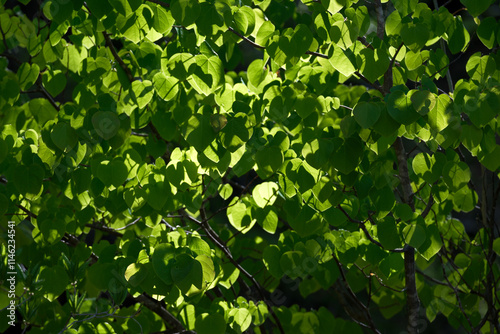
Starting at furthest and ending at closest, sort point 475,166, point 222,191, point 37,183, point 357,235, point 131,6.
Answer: point 475,166
point 222,191
point 357,235
point 37,183
point 131,6

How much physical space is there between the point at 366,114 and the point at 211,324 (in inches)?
28.4

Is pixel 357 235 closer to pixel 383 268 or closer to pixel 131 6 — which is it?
pixel 383 268

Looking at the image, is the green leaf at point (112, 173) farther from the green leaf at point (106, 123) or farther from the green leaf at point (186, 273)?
the green leaf at point (186, 273)

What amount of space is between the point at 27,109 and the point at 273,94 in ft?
3.42

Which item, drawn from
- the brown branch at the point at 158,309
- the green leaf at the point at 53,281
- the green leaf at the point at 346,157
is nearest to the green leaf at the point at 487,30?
the green leaf at the point at 346,157

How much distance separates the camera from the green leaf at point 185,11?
1.18 meters

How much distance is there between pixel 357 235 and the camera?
1.66m

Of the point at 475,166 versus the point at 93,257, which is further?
the point at 475,166

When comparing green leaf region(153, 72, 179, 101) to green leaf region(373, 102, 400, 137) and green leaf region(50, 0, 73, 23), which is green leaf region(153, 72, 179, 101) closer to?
green leaf region(50, 0, 73, 23)

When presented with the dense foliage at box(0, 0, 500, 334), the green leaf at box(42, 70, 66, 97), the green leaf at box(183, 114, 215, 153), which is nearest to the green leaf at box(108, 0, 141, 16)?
the dense foliage at box(0, 0, 500, 334)

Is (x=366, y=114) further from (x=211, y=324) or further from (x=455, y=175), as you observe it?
(x=211, y=324)

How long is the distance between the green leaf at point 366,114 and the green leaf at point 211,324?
69 centimetres

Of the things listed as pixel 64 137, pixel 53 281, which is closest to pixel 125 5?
pixel 64 137

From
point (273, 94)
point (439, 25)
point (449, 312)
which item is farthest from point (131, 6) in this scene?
point (449, 312)
